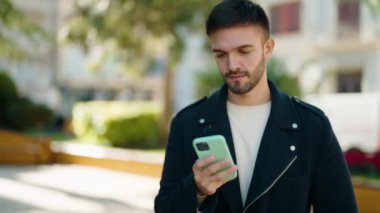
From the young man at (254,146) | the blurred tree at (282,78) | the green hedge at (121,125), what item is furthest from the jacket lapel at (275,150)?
the green hedge at (121,125)

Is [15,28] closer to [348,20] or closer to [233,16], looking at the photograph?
[233,16]

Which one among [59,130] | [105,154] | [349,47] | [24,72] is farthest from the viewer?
[24,72]

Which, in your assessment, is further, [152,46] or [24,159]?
[152,46]

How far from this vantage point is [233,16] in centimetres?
246

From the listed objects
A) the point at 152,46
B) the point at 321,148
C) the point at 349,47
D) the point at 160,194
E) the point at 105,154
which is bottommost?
the point at 160,194

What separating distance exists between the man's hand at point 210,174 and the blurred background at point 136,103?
14.5ft

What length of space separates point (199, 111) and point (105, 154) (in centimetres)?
1167

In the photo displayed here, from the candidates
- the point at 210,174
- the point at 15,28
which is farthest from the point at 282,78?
the point at 210,174

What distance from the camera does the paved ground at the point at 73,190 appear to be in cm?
915

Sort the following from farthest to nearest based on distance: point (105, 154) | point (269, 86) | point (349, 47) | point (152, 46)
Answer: point (349, 47) < point (152, 46) < point (105, 154) < point (269, 86)

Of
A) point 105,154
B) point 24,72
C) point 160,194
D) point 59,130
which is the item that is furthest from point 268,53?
point 24,72

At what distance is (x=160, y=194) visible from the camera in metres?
2.47

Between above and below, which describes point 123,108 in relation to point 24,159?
above

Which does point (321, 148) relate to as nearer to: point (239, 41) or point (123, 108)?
point (239, 41)
